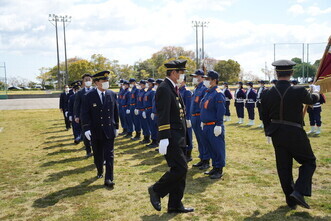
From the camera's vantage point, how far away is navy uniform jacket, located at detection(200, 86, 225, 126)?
22.6 feet

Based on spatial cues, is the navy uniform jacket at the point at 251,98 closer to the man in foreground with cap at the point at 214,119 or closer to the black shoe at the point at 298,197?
the man in foreground with cap at the point at 214,119

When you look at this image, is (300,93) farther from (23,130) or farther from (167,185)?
(23,130)

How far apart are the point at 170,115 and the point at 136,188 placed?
2.24 metres

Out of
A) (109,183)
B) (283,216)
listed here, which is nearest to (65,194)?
(109,183)

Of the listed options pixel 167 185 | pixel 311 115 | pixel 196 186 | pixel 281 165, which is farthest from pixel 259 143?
pixel 167 185

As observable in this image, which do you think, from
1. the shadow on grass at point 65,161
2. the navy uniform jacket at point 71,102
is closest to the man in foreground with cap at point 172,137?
the shadow on grass at point 65,161

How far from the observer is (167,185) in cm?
494

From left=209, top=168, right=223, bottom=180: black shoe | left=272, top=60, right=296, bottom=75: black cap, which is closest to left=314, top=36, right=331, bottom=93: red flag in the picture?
left=272, top=60, right=296, bottom=75: black cap

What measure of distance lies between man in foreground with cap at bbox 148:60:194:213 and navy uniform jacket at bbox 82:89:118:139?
212 cm

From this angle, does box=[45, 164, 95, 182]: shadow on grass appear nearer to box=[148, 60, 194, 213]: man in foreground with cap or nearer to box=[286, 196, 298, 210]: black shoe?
box=[148, 60, 194, 213]: man in foreground with cap

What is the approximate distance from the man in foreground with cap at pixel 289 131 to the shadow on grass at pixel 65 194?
11.8 ft

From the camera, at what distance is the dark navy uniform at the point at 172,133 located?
4.74 meters

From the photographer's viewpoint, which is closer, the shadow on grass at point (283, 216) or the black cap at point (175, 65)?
the shadow on grass at point (283, 216)

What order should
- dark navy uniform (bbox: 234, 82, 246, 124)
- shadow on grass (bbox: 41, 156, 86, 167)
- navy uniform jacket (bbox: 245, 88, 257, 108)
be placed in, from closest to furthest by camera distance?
shadow on grass (bbox: 41, 156, 86, 167)
navy uniform jacket (bbox: 245, 88, 257, 108)
dark navy uniform (bbox: 234, 82, 246, 124)
